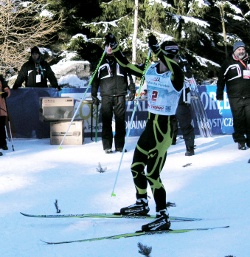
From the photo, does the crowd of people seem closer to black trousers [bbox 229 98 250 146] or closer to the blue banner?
black trousers [bbox 229 98 250 146]

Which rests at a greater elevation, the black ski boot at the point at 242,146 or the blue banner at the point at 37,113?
the blue banner at the point at 37,113

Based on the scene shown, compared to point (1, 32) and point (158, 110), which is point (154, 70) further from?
point (1, 32)


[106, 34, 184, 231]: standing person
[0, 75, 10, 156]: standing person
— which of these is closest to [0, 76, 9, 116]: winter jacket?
[0, 75, 10, 156]: standing person

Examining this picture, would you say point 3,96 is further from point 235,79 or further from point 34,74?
point 235,79

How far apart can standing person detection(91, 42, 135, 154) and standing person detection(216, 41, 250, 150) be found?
185 cm

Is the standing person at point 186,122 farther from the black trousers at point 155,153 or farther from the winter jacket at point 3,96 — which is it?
the black trousers at point 155,153

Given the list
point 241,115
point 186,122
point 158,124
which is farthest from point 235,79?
point 158,124

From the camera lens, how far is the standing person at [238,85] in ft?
35.9

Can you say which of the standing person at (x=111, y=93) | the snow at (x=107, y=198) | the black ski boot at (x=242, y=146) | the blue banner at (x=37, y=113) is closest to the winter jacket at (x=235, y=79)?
the black ski boot at (x=242, y=146)

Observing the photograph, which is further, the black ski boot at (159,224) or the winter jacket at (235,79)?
the winter jacket at (235,79)

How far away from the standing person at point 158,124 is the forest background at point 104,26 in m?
21.4

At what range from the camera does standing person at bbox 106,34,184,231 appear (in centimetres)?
570

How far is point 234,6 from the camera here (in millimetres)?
33844

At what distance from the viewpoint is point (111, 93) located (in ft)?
36.1
